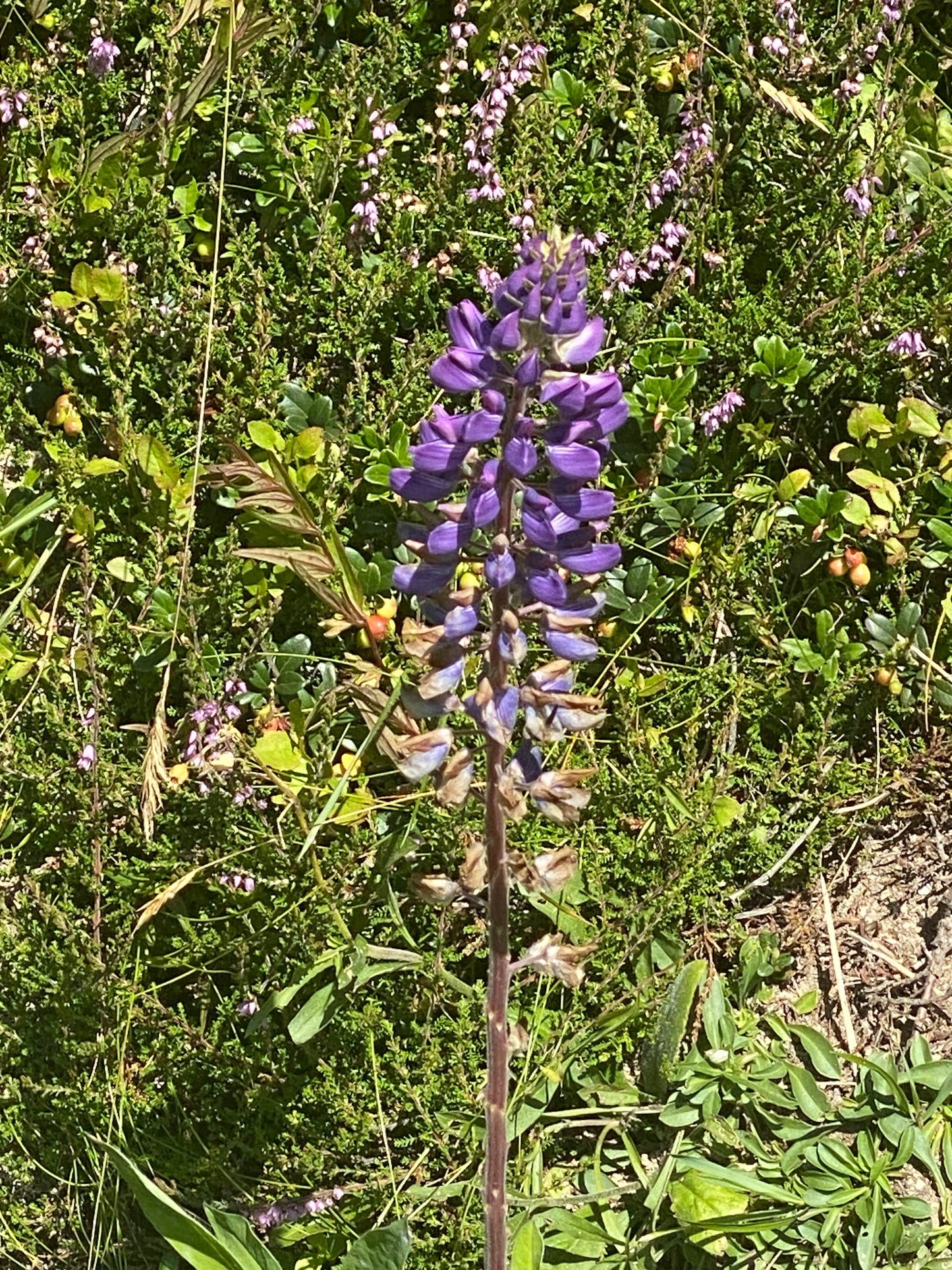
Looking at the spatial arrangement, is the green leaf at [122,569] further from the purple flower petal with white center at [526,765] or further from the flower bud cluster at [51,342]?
the purple flower petal with white center at [526,765]

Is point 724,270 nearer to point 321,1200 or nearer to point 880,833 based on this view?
point 880,833

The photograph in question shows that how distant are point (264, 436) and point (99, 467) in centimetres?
51

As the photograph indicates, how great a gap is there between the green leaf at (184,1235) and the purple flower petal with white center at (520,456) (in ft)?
6.95

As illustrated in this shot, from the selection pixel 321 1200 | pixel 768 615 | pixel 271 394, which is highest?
pixel 271 394

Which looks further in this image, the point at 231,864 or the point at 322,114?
the point at 322,114

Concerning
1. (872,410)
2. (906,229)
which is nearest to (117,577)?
(872,410)

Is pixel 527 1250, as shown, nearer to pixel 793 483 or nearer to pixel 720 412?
pixel 793 483

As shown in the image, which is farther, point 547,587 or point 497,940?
point 497,940

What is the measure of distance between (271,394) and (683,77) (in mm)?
1664

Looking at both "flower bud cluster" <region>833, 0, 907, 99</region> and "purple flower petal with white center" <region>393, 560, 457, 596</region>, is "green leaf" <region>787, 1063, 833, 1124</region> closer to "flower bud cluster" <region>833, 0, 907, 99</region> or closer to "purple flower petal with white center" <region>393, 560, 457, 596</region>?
"purple flower petal with white center" <region>393, 560, 457, 596</region>

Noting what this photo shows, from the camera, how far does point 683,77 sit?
3.97 meters

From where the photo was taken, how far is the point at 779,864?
376 centimetres

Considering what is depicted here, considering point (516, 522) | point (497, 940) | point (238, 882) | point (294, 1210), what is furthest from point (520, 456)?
point (294, 1210)

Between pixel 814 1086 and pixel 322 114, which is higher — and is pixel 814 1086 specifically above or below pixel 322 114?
below
